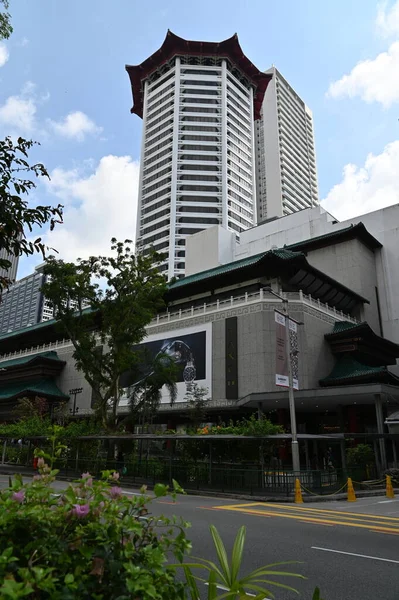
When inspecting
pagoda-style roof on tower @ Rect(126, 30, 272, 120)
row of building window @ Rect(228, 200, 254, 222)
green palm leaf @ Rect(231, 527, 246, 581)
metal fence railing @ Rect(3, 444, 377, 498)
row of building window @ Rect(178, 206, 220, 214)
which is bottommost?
metal fence railing @ Rect(3, 444, 377, 498)

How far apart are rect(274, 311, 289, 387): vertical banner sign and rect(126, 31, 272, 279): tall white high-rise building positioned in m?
74.4

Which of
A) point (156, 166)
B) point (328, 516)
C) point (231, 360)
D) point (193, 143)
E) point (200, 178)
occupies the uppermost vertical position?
point (193, 143)

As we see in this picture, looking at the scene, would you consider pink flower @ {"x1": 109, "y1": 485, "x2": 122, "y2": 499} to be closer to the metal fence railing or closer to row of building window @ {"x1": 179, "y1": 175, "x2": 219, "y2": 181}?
the metal fence railing

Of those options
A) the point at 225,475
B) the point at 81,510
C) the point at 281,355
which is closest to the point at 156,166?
the point at 281,355

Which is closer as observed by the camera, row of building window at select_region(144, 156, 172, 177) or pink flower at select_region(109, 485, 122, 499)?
pink flower at select_region(109, 485, 122, 499)

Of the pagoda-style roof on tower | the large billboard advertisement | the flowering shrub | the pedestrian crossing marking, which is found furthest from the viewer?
the pagoda-style roof on tower

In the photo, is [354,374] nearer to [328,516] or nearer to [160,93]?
[328,516]

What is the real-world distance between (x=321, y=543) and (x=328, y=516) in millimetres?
5243

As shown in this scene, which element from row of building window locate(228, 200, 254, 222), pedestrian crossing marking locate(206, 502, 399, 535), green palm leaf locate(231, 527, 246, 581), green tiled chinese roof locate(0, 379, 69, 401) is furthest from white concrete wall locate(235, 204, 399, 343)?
row of building window locate(228, 200, 254, 222)

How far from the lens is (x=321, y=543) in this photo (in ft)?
29.9

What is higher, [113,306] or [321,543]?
[113,306]

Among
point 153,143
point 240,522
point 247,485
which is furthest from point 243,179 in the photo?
point 240,522

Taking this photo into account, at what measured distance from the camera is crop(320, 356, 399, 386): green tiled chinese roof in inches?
1332

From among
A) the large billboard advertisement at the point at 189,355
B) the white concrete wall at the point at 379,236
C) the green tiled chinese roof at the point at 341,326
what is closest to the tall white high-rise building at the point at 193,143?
the white concrete wall at the point at 379,236
